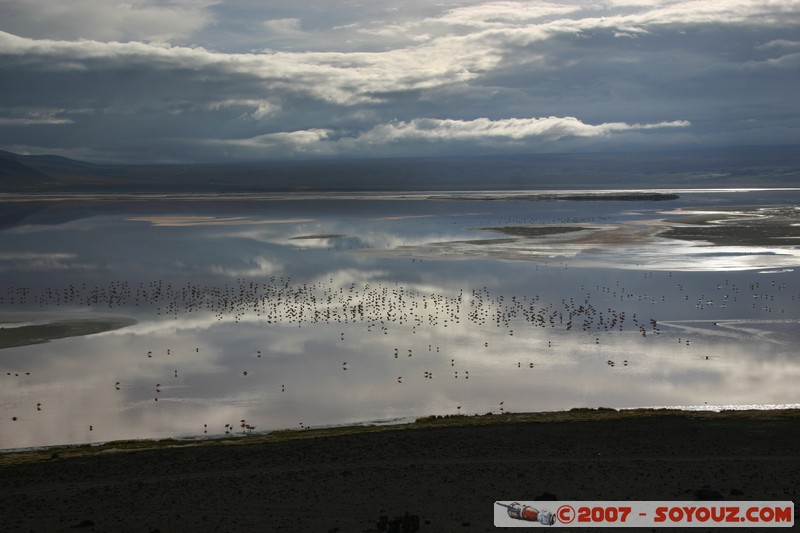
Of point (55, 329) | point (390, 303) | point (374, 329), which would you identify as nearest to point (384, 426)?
point (374, 329)

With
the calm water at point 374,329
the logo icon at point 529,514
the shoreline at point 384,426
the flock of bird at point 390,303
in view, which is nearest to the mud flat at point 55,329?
the calm water at point 374,329

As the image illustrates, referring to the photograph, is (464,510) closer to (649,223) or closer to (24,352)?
(24,352)

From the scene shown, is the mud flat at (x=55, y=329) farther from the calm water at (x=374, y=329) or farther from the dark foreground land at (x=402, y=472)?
the dark foreground land at (x=402, y=472)

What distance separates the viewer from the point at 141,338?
33156 millimetres

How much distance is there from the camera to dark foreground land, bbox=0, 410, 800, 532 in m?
16.4

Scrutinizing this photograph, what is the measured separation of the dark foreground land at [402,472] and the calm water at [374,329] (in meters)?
2.23

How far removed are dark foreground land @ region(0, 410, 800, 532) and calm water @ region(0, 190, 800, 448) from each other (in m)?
2.23

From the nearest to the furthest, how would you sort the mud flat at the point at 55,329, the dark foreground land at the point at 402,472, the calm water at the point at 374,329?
the dark foreground land at the point at 402,472
the calm water at the point at 374,329
the mud flat at the point at 55,329

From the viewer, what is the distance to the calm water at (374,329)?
80.6 feet

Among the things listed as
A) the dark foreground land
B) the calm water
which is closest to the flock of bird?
the calm water

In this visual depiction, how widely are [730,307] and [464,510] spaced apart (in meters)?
24.9

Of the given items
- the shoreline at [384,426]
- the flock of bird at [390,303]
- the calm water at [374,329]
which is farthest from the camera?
the flock of bird at [390,303]

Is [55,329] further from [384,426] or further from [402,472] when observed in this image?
[402,472]

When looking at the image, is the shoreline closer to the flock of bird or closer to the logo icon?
the logo icon
